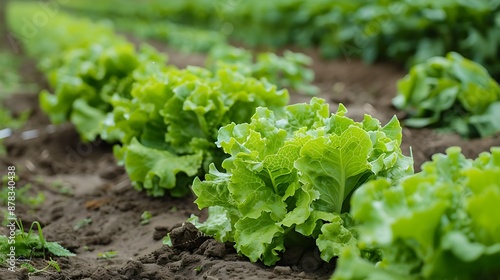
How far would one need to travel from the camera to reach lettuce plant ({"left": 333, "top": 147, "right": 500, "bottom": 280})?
7.57 ft

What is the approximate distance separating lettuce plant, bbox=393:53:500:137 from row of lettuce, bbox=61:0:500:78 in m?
2.08

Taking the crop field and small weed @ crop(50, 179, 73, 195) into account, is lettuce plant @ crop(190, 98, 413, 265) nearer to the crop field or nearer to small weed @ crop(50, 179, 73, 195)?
the crop field

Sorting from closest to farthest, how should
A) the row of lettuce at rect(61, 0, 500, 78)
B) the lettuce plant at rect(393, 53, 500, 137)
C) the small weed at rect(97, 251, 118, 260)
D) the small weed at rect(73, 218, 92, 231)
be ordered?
1. the small weed at rect(97, 251, 118, 260)
2. the small weed at rect(73, 218, 92, 231)
3. the lettuce plant at rect(393, 53, 500, 137)
4. the row of lettuce at rect(61, 0, 500, 78)

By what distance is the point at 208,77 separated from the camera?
5.51 m

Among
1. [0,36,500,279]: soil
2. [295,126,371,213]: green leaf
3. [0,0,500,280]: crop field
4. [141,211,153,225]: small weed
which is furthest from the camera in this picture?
[141,211,153,225]: small weed

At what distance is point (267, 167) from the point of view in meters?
3.37

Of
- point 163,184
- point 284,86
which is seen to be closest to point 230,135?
point 163,184

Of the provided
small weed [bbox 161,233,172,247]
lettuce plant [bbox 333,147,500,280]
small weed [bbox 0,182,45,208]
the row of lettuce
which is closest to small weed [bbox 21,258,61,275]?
small weed [bbox 161,233,172,247]

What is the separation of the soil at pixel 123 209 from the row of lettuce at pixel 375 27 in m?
0.54

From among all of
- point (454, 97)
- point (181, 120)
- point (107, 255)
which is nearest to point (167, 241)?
point (107, 255)

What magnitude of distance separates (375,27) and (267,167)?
23.2ft

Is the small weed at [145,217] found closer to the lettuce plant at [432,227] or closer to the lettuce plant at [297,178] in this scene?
the lettuce plant at [297,178]

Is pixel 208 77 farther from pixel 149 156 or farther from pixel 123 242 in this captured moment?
pixel 123 242

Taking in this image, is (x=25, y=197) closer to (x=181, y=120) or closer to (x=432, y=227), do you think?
(x=181, y=120)
